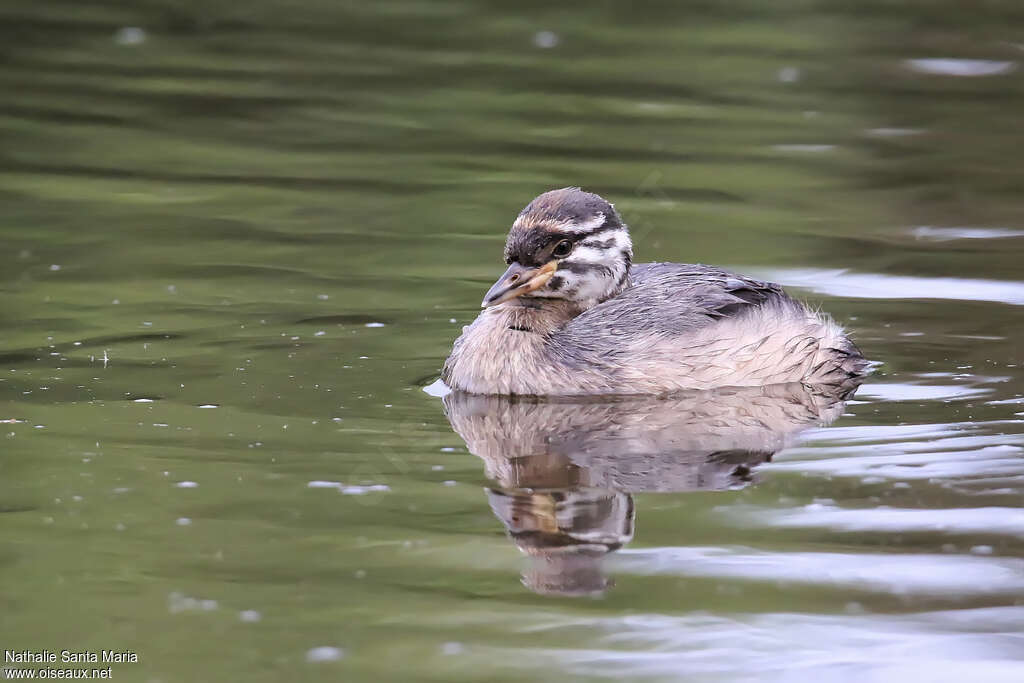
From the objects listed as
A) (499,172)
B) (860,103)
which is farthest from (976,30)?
(499,172)

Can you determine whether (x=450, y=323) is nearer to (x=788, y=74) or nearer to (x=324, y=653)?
(x=324, y=653)

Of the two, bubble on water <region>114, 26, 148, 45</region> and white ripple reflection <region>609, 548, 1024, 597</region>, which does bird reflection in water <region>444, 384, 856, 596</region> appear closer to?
white ripple reflection <region>609, 548, 1024, 597</region>

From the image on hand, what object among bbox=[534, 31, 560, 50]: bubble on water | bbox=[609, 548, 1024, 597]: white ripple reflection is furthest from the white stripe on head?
bbox=[534, 31, 560, 50]: bubble on water

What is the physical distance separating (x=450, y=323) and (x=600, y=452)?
289 centimetres

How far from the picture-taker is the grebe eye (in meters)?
10.2

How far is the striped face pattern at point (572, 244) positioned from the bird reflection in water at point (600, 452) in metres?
0.78

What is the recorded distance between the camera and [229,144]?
1670 cm

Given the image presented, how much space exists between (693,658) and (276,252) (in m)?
7.46

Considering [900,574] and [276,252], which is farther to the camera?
[276,252]

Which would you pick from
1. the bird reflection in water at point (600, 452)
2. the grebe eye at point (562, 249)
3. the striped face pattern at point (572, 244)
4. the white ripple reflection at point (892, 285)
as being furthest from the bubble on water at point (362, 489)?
the white ripple reflection at point (892, 285)

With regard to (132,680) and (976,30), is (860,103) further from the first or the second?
(132,680)

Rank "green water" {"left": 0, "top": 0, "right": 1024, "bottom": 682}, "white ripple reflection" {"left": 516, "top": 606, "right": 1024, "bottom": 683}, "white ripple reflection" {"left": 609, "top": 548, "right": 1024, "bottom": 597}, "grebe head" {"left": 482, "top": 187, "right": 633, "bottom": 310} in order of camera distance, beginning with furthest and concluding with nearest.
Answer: "grebe head" {"left": 482, "top": 187, "right": 633, "bottom": 310} < "white ripple reflection" {"left": 609, "top": 548, "right": 1024, "bottom": 597} < "green water" {"left": 0, "top": 0, "right": 1024, "bottom": 682} < "white ripple reflection" {"left": 516, "top": 606, "right": 1024, "bottom": 683}

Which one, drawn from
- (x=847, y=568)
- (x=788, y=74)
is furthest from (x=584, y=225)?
(x=788, y=74)

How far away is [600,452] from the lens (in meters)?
8.86
